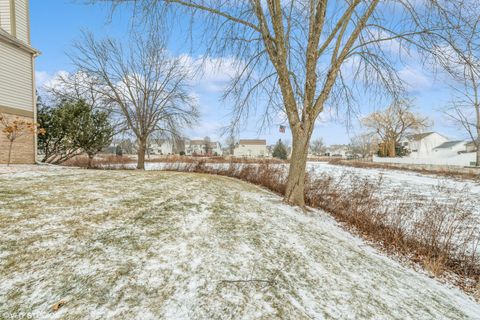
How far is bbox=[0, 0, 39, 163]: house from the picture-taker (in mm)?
9758

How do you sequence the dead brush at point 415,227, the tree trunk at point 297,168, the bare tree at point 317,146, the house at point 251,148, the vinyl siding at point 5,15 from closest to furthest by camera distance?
the dead brush at point 415,227 < the tree trunk at point 297,168 < the vinyl siding at point 5,15 < the house at point 251,148 < the bare tree at point 317,146

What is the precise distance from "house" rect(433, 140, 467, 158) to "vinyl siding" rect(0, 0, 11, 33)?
5875 centimetres

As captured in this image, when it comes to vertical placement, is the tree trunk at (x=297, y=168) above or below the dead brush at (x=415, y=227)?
above

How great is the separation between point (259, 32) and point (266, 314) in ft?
19.2

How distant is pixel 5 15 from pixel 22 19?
68 cm

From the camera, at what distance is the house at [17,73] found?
384 inches

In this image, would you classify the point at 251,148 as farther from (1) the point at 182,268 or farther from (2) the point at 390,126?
(1) the point at 182,268

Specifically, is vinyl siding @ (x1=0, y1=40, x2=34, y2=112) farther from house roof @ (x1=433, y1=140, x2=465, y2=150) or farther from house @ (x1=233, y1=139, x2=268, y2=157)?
house @ (x1=233, y1=139, x2=268, y2=157)

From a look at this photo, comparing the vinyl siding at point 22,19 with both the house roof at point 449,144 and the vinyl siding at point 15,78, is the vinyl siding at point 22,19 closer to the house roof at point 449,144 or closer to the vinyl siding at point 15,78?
the vinyl siding at point 15,78

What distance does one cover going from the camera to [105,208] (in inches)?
161

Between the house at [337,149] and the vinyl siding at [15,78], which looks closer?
the vinyl siding at [15,78]

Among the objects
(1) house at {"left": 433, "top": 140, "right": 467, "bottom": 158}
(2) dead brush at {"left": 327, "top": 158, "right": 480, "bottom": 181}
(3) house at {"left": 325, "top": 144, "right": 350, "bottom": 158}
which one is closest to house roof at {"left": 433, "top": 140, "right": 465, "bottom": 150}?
(1) house at {"left": 433, "top": 140, "right": 467, "bottom": 158}

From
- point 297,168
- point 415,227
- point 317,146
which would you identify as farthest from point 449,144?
point 297,168

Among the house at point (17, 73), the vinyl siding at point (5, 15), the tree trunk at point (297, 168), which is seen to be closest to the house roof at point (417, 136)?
the tree trunk at point (297, 168)
